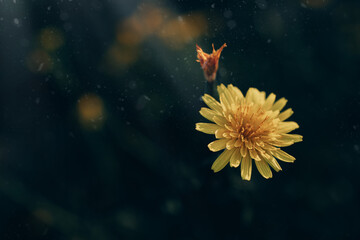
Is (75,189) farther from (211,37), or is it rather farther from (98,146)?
(211,37)

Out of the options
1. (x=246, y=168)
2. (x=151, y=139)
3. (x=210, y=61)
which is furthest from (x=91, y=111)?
(x=246, y=168)

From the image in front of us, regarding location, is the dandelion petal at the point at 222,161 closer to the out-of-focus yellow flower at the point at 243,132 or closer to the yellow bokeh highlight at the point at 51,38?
Result: the out-of-focus yellow flower at the point at 243,132

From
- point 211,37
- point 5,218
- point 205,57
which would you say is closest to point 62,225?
point 5,218

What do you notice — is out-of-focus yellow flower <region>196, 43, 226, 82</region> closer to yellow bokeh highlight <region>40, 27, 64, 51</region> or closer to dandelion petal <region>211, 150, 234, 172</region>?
dandelion petal <region>211, 150, 234, 172</region>

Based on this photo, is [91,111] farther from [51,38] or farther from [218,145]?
[218,145]

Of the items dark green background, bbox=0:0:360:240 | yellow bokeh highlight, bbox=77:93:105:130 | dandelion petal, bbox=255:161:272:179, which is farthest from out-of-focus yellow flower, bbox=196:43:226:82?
yellow bokeh highlight, bbox=77:93:105:130
